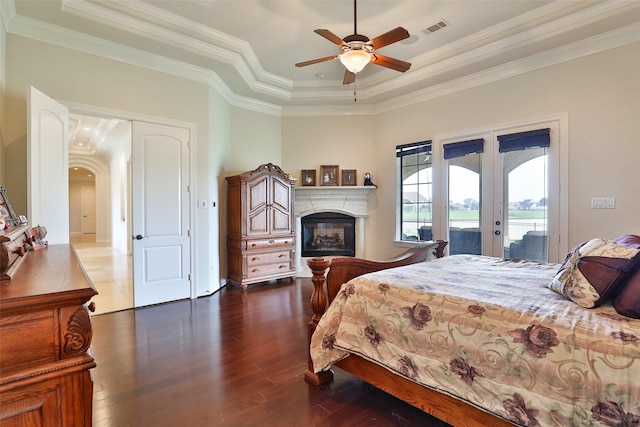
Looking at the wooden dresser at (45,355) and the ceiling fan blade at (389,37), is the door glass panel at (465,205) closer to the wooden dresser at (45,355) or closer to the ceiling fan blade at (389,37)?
the ceiling fan blade at (389,37)

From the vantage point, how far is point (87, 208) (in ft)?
47.6

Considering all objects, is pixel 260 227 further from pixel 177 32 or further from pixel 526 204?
pixel 526 204

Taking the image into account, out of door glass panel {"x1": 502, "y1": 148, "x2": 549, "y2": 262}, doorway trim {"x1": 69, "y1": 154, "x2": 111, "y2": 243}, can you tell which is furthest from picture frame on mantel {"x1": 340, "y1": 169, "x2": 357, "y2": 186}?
doorway trim {"x1": 69, "y1": 154, "x2": 111, "y2": 243}

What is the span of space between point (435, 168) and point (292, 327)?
3.27 meters

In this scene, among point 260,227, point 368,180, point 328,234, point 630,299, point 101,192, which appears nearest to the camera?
point 630,299

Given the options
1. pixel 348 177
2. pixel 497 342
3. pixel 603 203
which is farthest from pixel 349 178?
pixel 497 342

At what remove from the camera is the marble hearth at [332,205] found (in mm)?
5734

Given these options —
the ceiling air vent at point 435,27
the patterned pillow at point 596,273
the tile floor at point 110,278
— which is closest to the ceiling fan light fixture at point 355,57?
the ceiling air vent at point 435,27

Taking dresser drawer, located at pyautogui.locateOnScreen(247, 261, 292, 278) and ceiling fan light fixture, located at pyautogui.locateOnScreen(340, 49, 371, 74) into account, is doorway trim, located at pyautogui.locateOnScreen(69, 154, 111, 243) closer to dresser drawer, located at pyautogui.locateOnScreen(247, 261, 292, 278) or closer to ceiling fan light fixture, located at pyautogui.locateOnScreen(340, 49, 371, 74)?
dresser drawer, located at pyautogui.locateOnScreen(247, 261, 292, 278)

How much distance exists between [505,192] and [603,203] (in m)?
1.01

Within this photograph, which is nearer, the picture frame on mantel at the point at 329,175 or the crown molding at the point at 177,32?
the crown molding at the point at 177,32

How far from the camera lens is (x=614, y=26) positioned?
334 cm

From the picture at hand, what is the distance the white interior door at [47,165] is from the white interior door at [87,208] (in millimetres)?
13545

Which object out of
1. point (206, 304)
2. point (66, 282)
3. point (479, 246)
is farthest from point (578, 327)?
point (206, 304)
